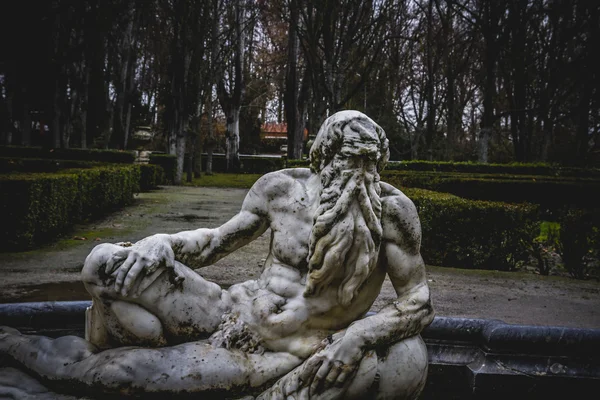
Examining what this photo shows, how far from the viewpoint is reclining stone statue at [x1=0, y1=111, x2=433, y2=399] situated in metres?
2.23

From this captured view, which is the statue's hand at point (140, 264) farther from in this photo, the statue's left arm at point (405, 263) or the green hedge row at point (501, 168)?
the green hedge row at point (501, 168)

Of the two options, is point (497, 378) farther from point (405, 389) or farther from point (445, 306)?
point (445, 306)

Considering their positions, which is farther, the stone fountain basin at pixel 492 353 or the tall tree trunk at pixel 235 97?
the tall tree trunk at pixel 235 97

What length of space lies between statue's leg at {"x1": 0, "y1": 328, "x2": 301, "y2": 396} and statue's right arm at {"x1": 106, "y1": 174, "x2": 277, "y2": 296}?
385 mm

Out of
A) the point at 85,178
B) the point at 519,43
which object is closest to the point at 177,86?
the point at 85,178

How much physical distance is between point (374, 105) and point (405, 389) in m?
35.0

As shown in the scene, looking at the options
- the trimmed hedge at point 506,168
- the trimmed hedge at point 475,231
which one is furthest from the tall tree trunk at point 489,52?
the trimmed hedge at point 475,231

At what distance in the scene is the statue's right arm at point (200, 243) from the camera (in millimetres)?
2271

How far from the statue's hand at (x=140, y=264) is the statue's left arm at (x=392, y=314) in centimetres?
78

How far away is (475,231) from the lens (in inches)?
327

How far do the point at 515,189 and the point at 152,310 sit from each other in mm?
12192

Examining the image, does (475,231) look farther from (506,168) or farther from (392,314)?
(506,168)

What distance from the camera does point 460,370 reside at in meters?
3.14

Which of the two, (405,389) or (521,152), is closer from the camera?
(405,389)
